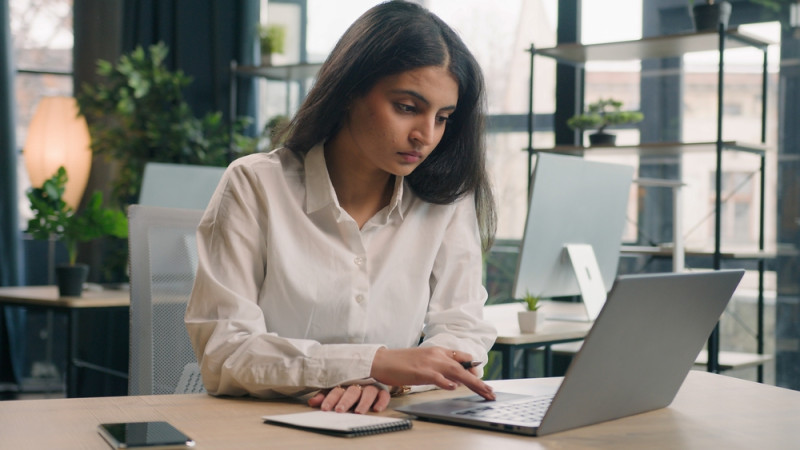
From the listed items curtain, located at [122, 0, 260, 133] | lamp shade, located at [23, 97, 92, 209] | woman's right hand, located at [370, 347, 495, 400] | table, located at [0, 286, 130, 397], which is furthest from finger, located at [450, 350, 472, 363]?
curtain, located at [122, 0, 260, 133]

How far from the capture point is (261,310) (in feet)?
4.58

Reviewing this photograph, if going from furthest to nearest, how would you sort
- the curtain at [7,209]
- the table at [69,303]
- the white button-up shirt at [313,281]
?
the curtain at [7,209], the table at [69,303], the white button-up shirt at [313,281]

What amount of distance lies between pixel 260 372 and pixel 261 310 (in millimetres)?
152

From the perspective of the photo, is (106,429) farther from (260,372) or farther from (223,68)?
(223,68)

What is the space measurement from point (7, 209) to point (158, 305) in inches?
140

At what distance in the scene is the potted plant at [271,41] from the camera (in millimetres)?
5004

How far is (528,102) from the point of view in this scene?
14.5 ft

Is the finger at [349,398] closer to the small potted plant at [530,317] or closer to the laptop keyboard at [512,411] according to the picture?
the laptop keyboard at [512,411]

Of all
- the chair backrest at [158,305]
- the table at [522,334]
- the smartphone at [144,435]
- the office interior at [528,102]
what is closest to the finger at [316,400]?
the smartphone at [144,435]

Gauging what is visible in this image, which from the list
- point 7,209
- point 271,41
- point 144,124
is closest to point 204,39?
point 271,41

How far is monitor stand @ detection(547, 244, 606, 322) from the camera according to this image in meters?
2.53

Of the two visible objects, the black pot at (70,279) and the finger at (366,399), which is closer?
the finger at (366,399)

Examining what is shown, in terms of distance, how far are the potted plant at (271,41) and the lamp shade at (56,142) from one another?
1.01m

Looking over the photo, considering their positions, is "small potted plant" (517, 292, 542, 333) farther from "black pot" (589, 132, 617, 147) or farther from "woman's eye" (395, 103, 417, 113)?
"black pot" (589, 132, 617, 147)
